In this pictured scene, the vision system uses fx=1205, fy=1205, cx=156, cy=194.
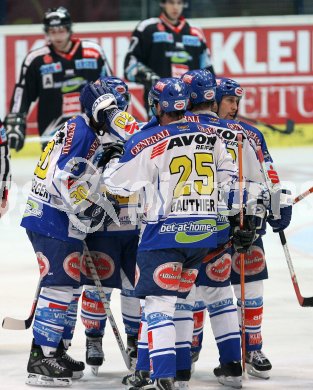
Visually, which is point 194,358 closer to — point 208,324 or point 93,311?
point 93,311

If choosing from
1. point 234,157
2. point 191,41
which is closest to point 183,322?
point 234,157

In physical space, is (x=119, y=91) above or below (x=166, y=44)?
above

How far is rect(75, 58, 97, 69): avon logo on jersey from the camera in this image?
877cm

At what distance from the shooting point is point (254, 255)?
4.90 metres

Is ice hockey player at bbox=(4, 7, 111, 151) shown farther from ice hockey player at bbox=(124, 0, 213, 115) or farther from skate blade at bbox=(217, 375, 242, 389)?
skate blade at bbox=(217, 375, 242, 389)

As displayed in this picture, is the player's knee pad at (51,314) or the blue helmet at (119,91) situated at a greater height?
the blue helmet at (119,91)

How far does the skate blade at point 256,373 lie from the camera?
4.74m

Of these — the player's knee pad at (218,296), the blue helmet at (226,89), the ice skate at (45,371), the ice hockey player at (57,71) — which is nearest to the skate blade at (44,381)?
the ice skate at (45,371)

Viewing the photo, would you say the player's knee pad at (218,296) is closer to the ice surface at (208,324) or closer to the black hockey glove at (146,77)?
the ice surface at (208,324)

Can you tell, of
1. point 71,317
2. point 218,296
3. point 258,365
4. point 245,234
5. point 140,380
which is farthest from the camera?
point 71,317

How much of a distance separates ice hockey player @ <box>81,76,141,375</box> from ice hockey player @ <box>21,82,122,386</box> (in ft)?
0.24

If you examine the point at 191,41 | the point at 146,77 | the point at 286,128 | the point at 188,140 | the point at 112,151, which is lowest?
the point at 286,128

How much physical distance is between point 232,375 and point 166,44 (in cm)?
574

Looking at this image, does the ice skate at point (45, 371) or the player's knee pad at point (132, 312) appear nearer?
the ice skate at point (45, 371)
